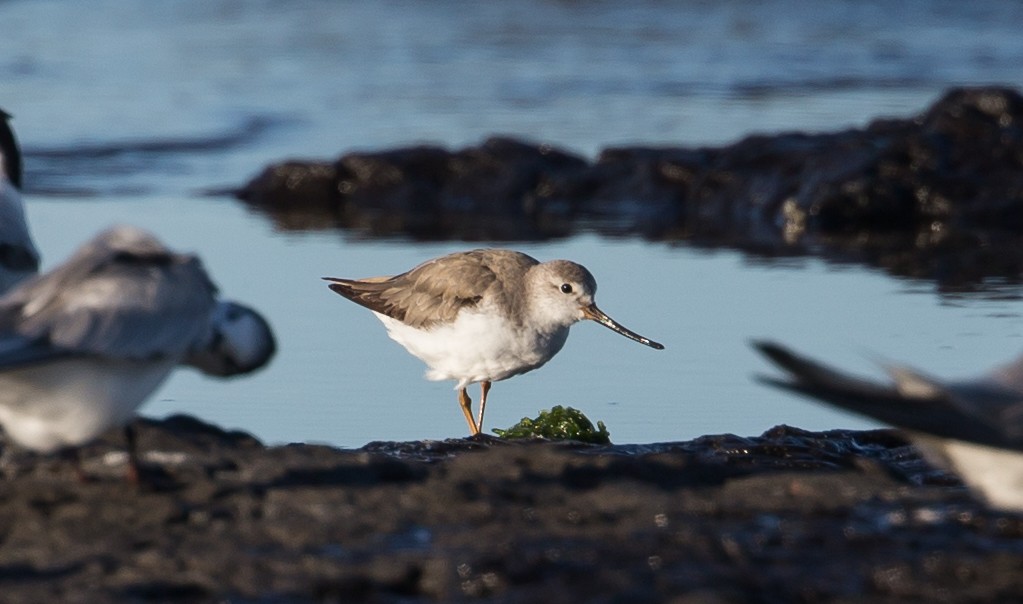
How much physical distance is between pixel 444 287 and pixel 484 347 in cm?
39

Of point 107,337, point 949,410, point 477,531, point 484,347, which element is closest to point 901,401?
point 949,410

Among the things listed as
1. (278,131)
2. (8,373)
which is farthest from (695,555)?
(278,131)

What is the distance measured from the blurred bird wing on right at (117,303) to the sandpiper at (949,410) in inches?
56.7

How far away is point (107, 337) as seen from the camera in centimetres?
405

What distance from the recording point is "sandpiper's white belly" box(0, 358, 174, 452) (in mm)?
4078

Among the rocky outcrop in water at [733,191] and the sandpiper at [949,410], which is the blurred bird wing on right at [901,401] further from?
the rocky outcrop in water at [733,191]

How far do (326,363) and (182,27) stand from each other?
49.1ft

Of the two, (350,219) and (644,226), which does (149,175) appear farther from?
(644,226)

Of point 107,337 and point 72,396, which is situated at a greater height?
point 107,337

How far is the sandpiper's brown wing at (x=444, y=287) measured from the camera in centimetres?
715

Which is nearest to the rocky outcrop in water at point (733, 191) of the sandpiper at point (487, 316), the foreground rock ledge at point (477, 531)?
the sandpiper at point (487, 316)

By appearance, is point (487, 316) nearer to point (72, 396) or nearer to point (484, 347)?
point (484, 347)

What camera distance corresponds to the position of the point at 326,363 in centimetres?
753

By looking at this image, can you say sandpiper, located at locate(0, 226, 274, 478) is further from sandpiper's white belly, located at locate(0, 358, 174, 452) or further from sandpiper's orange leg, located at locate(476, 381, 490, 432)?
sandpiper's orange leg, located at locate(476, 381, 490, 432)
